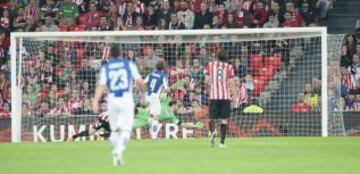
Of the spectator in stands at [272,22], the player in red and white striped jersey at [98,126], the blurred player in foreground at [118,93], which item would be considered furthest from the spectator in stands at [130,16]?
the blurred player in foreground at [118,93]

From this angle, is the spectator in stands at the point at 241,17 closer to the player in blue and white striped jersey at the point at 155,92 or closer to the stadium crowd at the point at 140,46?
the stadium crowd at the point at 140,46

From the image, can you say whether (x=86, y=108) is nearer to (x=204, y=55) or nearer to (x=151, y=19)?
(x=204, y=55)

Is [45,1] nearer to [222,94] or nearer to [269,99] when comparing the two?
[269,99]

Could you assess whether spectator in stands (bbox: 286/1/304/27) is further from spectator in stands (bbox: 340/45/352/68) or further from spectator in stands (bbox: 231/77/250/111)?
spectator in stands (bbox: 231/77/250/111)

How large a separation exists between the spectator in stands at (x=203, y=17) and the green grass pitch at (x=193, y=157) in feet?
20.6

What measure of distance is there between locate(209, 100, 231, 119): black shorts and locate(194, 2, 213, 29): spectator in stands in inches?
323

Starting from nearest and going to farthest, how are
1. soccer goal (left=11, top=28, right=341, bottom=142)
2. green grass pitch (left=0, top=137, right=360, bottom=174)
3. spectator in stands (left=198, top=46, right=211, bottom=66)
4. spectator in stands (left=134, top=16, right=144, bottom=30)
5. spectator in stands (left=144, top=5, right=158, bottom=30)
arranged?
green grass pitch (left=0, top=137, right=360, bottom=174) < soccer goal (left=11, top=28, right=341, bottom=142) < spectator in stands (left=198, top=46, right=211, bottom=66) < spectator in stands (left=134, top=16, right=144, bottom=30) < spectator in stands (left=144, top=5, right=158, bottom=30)

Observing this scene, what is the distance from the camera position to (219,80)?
67.1 feet

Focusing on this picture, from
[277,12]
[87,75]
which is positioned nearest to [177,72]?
[87,75]

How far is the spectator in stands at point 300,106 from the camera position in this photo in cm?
2483

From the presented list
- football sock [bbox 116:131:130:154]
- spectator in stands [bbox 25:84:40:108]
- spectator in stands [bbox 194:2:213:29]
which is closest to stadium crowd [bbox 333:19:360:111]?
spectator in stands [bbox 194:2:213:29]

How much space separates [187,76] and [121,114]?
1037cm

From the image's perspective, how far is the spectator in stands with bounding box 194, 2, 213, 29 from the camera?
93.8 feet

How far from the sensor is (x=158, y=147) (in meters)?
20.6
